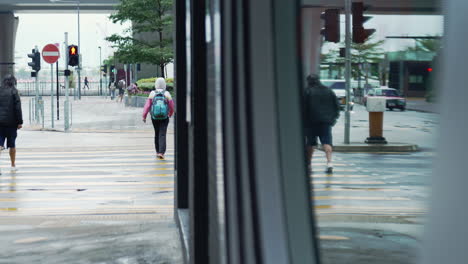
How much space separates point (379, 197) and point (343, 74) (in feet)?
1.12

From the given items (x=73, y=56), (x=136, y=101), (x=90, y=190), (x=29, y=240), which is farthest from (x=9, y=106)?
(x=136, y=101)

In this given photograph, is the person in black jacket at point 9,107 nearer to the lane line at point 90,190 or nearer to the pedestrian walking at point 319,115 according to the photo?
the lane line at point 90,190

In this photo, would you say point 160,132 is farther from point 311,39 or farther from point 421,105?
point 421,105

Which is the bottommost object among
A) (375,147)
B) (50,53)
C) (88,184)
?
(88,184)

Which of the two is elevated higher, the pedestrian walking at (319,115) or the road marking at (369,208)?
the pedestrian walking at (319,115)

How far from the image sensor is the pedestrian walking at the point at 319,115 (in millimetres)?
1880

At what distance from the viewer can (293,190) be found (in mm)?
2244

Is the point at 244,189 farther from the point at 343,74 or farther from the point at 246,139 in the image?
the point at 343,74

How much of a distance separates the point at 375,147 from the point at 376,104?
97 millimetres

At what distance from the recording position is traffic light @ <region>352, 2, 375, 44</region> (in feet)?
5.08

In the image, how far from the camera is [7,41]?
58.5m

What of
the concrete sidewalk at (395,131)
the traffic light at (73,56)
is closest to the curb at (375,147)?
the concrete sidewalk at (395,131)

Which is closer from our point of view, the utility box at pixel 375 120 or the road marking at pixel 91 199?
the utility box at pixel 375 120

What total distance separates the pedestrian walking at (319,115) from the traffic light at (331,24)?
13 centimetres
